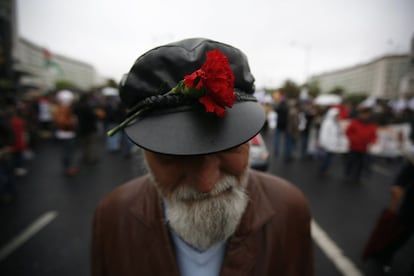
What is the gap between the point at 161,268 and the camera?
920mm

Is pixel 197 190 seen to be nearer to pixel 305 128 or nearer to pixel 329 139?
pixel 329 139

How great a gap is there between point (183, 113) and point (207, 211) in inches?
14.4

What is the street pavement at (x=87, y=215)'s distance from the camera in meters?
2.47

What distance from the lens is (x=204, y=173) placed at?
743 mm

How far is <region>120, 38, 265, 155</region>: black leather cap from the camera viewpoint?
0.69 meters

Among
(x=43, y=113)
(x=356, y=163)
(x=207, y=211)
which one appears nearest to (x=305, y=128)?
(x=356, y=163)

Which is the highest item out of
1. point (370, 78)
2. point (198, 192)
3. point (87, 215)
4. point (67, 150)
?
point (370, 78)

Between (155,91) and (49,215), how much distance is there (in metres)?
3.77

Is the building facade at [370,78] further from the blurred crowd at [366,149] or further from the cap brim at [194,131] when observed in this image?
the cap brim at [194,131]

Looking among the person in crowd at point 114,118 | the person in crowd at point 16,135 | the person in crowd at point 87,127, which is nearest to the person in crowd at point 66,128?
the person in crowd at point 87,127

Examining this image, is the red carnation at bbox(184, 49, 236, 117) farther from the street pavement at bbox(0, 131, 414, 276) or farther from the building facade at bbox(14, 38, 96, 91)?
the building facade at bbox(14, 38, 96, 91)

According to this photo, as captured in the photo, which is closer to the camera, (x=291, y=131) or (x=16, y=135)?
(x=16, y=135)

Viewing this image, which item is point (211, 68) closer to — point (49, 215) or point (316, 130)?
point (49, 215)

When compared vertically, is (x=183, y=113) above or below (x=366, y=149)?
above
